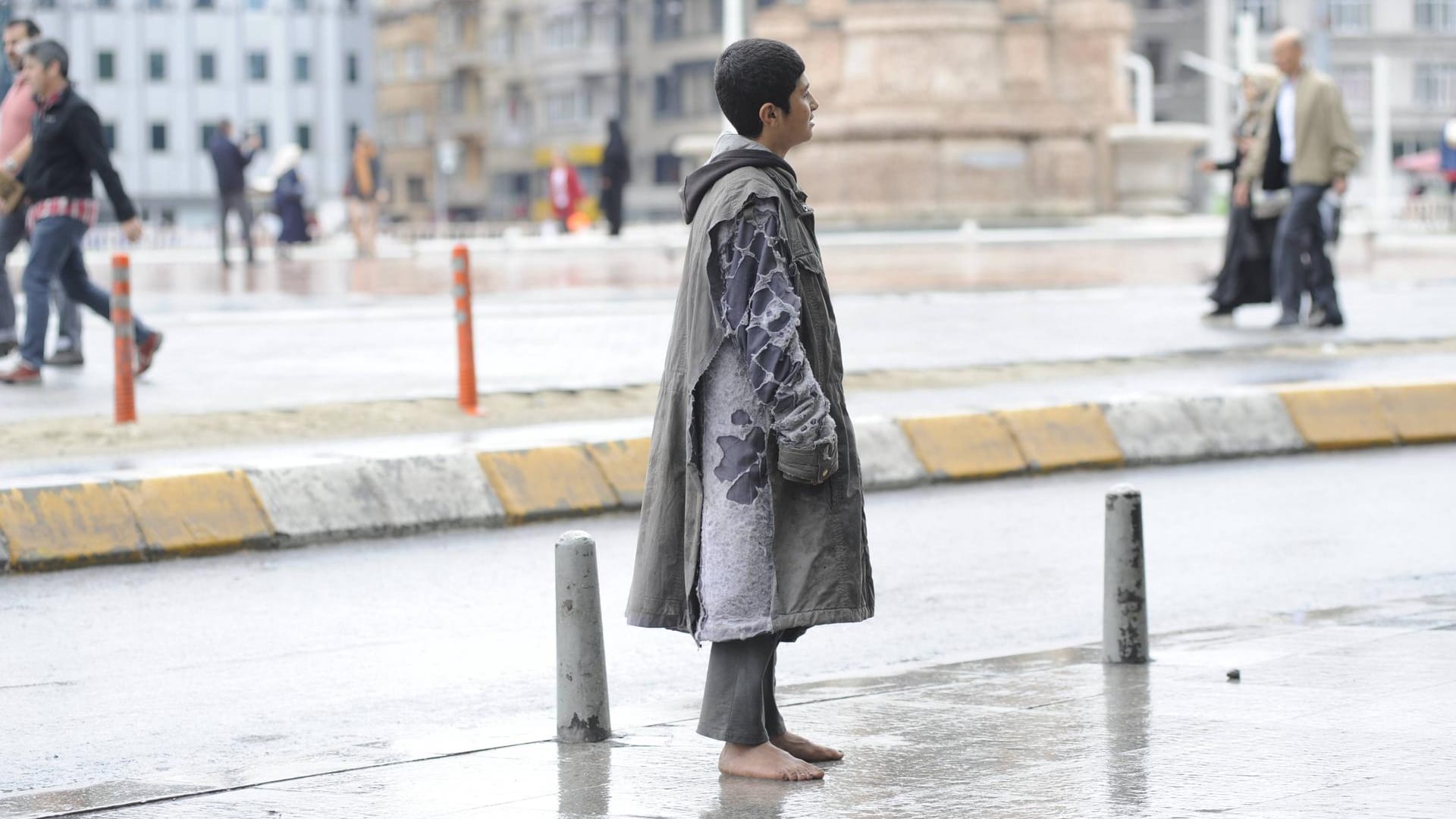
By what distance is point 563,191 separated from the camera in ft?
152

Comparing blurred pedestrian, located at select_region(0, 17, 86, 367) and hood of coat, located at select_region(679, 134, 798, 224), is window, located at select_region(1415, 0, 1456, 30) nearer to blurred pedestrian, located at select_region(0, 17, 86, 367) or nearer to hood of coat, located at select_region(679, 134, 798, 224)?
blurred pedestrian, located at select_region(0, 17, 86, 367)

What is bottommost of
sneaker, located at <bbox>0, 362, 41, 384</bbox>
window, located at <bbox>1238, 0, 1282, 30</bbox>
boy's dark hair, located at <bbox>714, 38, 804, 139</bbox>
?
sneaker, located at <bbox>0, 362, 41, 384</bbox>

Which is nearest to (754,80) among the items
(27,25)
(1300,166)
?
(27,25)

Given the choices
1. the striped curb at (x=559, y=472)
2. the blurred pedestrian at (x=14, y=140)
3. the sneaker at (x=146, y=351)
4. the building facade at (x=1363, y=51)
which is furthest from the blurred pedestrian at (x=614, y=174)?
the building facade at (x=1363, y=51)

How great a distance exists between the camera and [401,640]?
7551 millimetres

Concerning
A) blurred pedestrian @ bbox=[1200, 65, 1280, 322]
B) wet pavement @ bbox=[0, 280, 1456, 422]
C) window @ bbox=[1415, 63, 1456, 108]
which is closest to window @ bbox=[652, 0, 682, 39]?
window @ bbox=[1415, 63, 1456, 108]

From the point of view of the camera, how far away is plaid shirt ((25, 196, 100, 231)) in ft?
45.0

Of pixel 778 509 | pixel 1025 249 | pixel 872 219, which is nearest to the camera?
pixel 778 509

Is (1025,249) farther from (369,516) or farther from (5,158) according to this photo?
(369,516)

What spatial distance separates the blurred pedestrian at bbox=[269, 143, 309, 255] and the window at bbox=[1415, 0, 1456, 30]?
61.7 meters

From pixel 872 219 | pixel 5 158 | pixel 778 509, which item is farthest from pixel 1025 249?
pixel 778 509

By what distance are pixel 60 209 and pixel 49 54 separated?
0.87 m

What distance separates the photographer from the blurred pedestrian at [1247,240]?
59.0ft

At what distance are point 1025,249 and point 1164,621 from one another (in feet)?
82.5
